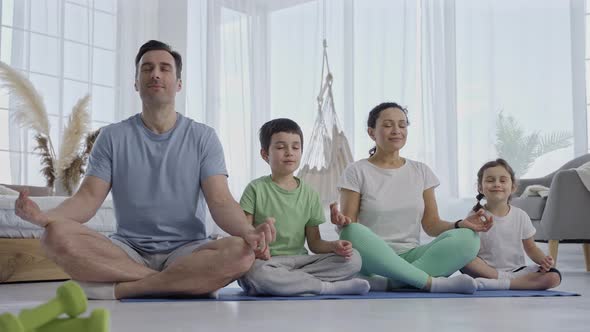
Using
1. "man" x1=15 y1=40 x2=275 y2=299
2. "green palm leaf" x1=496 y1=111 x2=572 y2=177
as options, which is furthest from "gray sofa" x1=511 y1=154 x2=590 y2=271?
"man" x1=15 y1=40 x2=275 y2=299

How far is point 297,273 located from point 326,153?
2799mm

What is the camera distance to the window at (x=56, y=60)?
15.4 feet

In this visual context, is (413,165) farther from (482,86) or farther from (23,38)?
(23,38)

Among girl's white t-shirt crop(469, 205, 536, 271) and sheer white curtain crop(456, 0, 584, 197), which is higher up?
sheer white curtain crop(456, 0, 584, 197)

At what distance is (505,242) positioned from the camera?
262 centimetres

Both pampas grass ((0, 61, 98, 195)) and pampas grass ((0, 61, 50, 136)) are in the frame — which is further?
pampas grass ((0, 61, 50, 136))

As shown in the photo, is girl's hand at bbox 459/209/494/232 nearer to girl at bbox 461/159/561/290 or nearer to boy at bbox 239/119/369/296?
girl at bbox 461/159/561/290

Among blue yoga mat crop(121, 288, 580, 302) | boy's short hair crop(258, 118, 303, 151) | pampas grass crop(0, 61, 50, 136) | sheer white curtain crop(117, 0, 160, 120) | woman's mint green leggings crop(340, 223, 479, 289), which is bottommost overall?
blue yoga mat crop(121, 288, 580, 302)

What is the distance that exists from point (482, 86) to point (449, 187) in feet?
2.54

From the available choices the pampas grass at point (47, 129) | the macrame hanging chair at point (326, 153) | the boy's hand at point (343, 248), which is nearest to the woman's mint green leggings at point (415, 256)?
the boy's hand at point (343, 248)

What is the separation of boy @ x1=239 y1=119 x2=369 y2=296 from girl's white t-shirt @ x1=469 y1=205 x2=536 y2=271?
0.64 meters

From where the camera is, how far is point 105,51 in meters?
5.38

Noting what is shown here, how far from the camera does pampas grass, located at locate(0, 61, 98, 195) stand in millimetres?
3889

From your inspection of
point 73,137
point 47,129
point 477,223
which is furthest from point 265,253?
point 47,129
